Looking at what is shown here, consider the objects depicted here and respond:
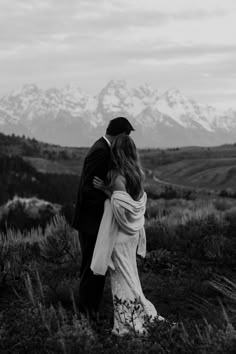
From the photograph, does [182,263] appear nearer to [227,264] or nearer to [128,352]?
[227,264]

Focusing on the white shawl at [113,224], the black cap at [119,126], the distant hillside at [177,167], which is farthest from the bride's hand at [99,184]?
the distant hillside at [177,167]

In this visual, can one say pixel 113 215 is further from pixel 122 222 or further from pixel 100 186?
pixel 100 186

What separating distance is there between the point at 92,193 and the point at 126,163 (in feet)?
1.60

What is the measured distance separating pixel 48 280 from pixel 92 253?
2024mm

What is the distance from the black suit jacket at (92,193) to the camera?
635 cm

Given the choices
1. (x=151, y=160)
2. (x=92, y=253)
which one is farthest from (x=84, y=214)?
(x=151, y=160)

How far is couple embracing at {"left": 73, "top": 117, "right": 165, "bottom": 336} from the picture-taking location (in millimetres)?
6227

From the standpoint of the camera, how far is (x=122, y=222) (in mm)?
6273

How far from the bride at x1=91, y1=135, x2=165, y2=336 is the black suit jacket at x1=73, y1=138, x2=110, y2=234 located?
8 centimetres

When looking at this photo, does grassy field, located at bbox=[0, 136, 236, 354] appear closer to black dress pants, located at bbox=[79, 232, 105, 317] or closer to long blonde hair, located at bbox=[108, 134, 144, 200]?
black dress pants, located at bbox=[79, 232, 105, 317]

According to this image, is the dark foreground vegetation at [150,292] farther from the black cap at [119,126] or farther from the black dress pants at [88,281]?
the black cap at [119,126]

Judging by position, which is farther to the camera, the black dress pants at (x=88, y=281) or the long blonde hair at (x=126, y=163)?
the black dress pants at (x=88, y=281)

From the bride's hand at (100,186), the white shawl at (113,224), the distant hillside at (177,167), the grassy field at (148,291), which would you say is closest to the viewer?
the grassy field at (148,291)

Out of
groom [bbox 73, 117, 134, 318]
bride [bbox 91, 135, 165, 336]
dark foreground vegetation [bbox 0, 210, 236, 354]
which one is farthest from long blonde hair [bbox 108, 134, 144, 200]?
dark foreground vegetation [bbox 0, 210, 236, 354]
